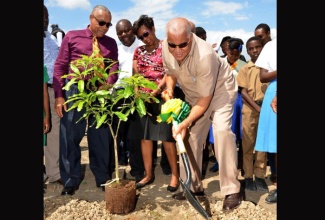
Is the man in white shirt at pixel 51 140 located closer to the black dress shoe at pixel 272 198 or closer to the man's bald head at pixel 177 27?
the man's bald head at pixel 177 27

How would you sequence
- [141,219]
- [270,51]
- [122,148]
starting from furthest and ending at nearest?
[122,148]
[270,51]
[141,219]

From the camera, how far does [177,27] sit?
2.86m

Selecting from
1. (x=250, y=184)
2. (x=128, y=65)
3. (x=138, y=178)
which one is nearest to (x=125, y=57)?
(x=128, y=65)

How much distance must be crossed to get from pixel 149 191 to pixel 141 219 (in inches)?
30.4

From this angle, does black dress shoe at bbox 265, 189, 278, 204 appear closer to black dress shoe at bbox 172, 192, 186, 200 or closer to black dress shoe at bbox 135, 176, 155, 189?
black dress shoe at bbox 172, 192, 186, 200

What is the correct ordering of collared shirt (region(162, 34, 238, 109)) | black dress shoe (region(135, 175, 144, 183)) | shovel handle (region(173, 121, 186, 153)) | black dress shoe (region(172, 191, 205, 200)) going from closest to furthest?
shovel handle (region(173, 121, 186, 153)) → collared shirt (region(162, 34, 238, 109)) → black dress shoe (region(172, 191, 205, 200)) → black dress shoe (region(135, 175, 144, 183))

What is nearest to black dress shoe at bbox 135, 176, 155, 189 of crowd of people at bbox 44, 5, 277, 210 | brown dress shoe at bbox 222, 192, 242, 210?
crowd of people at bbox 44, 5, 277, 210

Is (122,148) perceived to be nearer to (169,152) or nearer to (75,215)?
(169,152)

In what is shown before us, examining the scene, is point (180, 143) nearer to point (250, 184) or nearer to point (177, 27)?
point (177, 27)

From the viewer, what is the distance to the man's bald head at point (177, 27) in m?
2.85

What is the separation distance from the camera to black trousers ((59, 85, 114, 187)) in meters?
3.88

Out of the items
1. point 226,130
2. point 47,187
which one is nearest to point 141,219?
point 226,130

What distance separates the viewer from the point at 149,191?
4.08 metres

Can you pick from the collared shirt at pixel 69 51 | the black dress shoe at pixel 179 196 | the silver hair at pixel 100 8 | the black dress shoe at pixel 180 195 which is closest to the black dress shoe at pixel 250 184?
the black dress shoe at pixel 180 195
